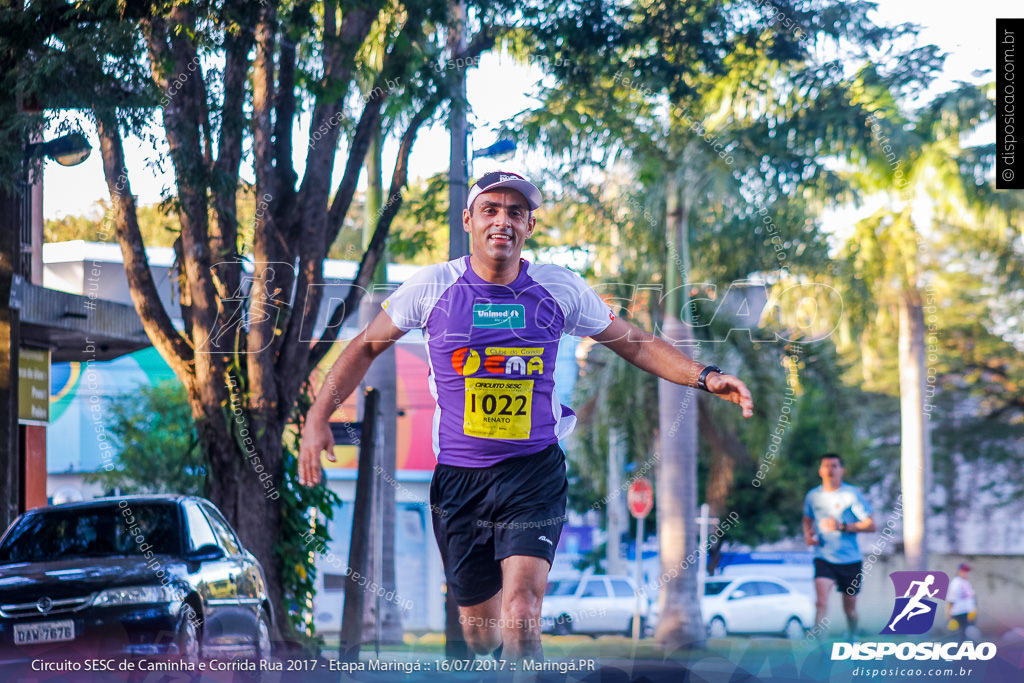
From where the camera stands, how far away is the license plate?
5848 millimetres

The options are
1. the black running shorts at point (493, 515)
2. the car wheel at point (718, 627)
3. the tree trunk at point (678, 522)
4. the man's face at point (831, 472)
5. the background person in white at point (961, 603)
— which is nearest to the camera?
the black running shorts at point (493, 515)

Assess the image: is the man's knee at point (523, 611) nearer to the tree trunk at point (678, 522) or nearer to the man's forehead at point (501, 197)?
the man's forehead at point (501, 197)

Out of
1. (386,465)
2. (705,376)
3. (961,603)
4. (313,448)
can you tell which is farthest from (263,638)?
(961,603)

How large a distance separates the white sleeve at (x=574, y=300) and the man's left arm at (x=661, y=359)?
0.14ft

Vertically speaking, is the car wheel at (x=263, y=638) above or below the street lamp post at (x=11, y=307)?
below

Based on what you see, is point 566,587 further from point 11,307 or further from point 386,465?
point 11,307

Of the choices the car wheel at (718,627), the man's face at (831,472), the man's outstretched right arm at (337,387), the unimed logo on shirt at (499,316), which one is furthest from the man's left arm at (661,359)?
the car wheel at (718,627)

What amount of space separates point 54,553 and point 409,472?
18.4m

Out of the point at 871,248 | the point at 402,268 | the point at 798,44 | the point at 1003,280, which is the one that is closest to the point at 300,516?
the point at 798,44

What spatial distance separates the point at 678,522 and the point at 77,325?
24.9ft

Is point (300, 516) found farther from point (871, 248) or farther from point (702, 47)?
point (871, 248)

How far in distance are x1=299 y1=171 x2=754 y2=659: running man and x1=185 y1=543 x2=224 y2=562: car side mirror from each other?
8.41ft

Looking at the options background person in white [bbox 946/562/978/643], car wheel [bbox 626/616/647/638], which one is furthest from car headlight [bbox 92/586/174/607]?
car wheel [bbox 626/616/647/638]

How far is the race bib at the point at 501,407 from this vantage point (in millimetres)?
4445
